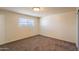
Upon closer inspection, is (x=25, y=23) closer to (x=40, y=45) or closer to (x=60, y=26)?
(x=40, y=45)

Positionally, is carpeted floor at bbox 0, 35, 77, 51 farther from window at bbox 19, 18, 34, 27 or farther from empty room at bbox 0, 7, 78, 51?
window at bbox 19, 18, 34, 27

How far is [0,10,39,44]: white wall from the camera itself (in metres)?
1.06

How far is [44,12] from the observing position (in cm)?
107

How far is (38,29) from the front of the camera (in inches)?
44.1

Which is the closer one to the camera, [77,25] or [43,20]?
[77,25]

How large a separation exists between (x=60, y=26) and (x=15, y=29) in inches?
24.9

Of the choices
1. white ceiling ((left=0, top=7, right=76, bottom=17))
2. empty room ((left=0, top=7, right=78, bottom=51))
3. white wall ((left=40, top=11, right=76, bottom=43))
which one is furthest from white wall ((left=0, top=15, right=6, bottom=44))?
white wall ((left=40, top=11, right=76, bottom=43))

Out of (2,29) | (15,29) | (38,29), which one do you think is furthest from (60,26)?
(2,29)

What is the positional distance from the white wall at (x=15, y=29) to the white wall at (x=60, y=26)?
121 millimetres

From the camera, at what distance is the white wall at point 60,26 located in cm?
104
